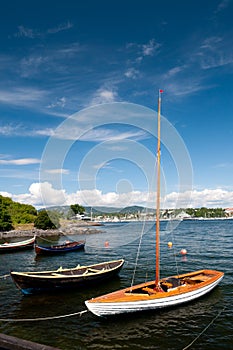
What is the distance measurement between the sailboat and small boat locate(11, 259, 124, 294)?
7.60m

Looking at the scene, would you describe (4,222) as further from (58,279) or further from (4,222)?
(58,279)

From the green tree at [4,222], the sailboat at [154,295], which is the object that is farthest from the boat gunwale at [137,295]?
the green tree at [4,222]

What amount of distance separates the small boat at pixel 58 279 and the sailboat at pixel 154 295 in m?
7.60

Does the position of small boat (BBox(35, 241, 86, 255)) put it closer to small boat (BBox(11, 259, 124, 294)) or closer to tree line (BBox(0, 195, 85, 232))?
small boat (BBox(11, 259, 124, 294))

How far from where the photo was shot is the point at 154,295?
23219mm

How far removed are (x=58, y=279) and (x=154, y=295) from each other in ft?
35.4

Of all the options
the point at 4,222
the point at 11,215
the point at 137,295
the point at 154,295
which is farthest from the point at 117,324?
the point at 11,215

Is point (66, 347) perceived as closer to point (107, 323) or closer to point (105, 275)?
point (107, 323)

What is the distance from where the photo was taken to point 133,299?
2214 centimetres

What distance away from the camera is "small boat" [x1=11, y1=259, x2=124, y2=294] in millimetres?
28094

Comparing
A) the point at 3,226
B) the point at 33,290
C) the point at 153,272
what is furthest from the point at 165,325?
the point at 3,226

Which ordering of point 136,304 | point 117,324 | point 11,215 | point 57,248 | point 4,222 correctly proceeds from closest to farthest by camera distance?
point 117,324, point 136,304, point 57,248, point 4,222, point 11,215

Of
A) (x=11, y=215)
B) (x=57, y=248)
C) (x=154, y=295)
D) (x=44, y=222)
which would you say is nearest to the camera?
(x=154, y=295)

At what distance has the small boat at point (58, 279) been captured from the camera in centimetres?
2809
